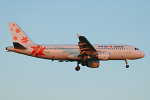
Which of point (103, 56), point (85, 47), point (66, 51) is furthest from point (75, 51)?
point (103, 56)

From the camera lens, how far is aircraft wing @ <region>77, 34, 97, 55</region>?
63.1 m

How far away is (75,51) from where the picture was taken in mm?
69688

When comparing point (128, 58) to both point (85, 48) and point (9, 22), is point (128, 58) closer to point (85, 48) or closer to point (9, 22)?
point (85, 48)

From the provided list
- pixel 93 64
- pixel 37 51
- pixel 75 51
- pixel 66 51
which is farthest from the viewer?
pixel 93 64

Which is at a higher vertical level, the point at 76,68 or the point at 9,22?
the point at 9,22

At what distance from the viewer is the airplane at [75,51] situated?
66.9m

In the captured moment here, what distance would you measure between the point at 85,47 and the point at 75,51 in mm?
4535

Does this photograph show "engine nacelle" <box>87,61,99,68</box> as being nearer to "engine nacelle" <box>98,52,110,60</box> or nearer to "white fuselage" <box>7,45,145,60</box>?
"white fuselage" <box>7,45,145,60</box>

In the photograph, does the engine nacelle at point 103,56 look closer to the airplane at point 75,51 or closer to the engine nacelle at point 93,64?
the airplane at point 75,51

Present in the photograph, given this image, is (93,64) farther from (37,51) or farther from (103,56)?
(37,51)

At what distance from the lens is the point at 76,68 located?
72250 millimetres

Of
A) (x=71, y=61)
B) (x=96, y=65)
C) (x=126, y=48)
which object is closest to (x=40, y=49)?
(x=71, y=61)

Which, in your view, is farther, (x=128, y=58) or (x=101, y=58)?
(x=128, y=58)

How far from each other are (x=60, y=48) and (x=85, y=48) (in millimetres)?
6386
